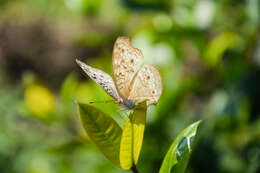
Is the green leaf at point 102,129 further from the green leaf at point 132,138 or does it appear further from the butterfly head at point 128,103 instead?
the butterfly head at point 128,103

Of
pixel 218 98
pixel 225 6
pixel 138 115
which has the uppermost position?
pixel 225 6

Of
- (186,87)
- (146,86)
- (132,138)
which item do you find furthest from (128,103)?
(186,87)

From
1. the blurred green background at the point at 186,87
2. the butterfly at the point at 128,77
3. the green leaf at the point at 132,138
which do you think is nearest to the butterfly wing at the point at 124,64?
the butterfly at the point at 128,77

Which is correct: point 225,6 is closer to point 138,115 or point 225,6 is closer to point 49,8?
point 138,115

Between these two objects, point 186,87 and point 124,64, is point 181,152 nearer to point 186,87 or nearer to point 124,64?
point 124,64

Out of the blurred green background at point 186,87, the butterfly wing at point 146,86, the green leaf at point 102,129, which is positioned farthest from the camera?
the blurred green background at point 186,87

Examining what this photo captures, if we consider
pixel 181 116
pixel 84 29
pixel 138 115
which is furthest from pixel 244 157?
pixel 84 29

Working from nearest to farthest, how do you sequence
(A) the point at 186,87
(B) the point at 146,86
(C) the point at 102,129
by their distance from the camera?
1. (C) the point at 102,129
2. (B) the point at 146,86
3. (A) the point at 186,87
